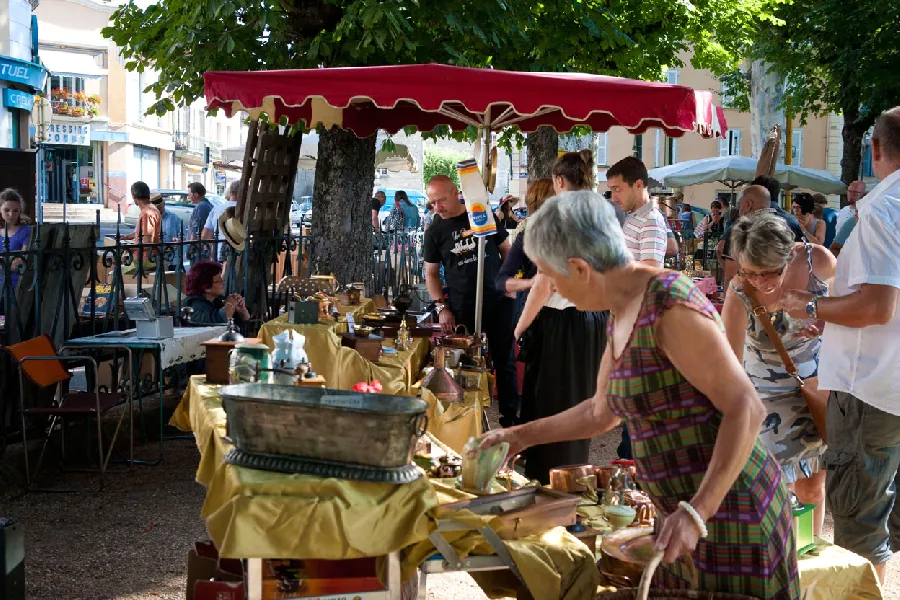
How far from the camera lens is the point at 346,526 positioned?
2.89 metres

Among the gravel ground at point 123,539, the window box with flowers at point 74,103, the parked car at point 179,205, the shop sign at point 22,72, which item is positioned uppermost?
the window box with flowers at point 74,103

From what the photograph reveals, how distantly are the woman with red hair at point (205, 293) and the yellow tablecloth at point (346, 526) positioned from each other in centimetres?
502

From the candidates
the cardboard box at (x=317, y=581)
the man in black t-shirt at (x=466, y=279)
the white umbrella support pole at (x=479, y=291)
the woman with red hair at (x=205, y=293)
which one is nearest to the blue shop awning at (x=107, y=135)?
the woman with red hair at (x=205, y=293)

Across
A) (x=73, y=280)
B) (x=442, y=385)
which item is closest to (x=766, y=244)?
(x=442, y=385)

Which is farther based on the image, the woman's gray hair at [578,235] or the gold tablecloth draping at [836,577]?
the gold tablecloth draping at [836,577]

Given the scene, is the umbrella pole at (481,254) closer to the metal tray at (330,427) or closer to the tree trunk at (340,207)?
the tree trunk at (340,207)

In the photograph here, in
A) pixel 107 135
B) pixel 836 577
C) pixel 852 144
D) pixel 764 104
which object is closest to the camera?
pixel 836 577

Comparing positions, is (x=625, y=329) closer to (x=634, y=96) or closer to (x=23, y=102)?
(x=634, y=96)

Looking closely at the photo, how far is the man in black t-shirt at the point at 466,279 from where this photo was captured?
749cm

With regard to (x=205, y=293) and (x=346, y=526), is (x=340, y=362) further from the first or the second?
(x=346, y=526)

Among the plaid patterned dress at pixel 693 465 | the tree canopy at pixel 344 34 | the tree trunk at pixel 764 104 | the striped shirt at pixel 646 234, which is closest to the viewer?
the plaid patterned dress at pixel 693 465

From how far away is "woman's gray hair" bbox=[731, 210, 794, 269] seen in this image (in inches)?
151

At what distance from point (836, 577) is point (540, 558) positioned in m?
1.09

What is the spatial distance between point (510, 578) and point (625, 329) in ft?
3.64
